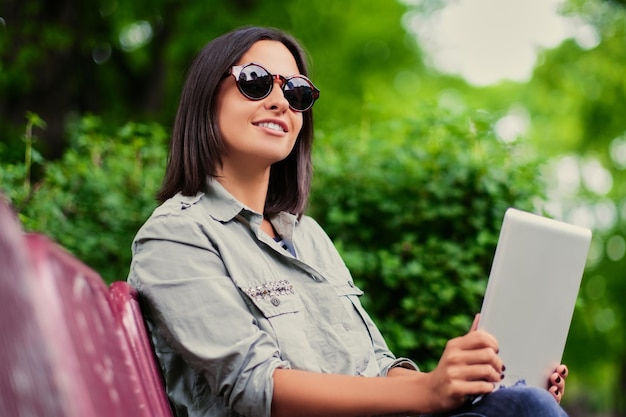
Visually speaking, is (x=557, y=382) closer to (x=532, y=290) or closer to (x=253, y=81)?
(x=532, y=290)

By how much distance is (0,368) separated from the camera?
3.67 ft

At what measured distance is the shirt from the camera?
1818 millimetres

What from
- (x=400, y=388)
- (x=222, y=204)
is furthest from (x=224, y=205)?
(x=400, y=388)

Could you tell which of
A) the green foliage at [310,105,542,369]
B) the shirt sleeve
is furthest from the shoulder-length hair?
the green foliage at [310,105,542,369]

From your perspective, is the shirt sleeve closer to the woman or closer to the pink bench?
the woman

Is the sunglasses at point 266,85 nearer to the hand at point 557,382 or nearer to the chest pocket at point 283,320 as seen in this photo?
the chest pocket at point 283,320

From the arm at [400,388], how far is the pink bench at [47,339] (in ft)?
1.34

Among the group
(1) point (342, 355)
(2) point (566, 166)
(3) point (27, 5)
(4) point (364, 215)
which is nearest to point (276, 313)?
(1) point (342, 355)

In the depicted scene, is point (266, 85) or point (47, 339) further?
point (266, 85)

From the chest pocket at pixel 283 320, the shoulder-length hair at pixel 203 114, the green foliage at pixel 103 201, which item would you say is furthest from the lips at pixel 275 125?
the green foliage at pixel 103 201

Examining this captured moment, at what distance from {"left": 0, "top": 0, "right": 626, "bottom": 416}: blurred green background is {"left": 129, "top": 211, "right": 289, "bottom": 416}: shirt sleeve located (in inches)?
68.2

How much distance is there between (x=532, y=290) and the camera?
1840 millimetres

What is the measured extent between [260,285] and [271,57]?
612mm

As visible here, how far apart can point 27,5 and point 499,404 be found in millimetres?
7588
